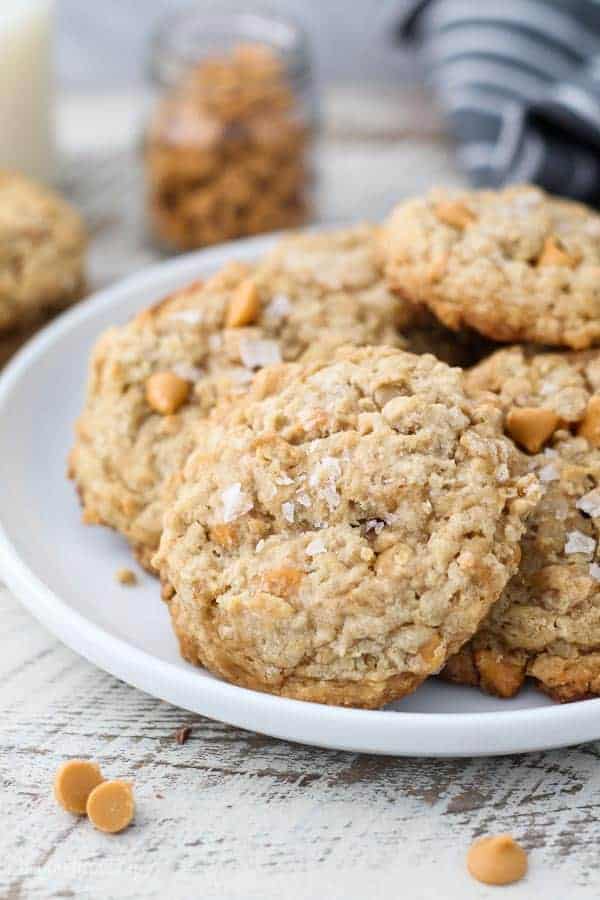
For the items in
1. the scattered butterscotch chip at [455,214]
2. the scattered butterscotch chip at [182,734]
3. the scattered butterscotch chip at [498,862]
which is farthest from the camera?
the scattered butterscotch chip at [455,214]

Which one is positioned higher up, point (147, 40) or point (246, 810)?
point (147, 40)

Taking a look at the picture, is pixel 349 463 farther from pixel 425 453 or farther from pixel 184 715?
pixel 184 715

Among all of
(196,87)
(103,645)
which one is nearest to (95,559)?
(103,645)

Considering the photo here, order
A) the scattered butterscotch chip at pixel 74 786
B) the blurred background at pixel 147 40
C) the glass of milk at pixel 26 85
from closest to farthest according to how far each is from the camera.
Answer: the scattered butterscotch chip at pixel 74 786
the glass of milk at pixel 26 85
the blurred background at pixel 147 40

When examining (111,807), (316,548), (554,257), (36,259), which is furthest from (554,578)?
(36,259)

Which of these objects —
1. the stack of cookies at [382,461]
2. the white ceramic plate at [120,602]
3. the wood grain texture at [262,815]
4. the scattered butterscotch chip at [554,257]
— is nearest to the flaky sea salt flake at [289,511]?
the stack of cookies at [382,461]

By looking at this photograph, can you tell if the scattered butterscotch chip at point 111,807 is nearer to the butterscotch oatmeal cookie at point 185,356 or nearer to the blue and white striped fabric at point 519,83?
the butterscotch oatmeal cookie at point 185,356

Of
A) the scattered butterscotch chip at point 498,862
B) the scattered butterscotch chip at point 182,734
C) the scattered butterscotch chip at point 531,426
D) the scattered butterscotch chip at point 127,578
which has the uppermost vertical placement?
the scattered butterscotch chip at point 531,426

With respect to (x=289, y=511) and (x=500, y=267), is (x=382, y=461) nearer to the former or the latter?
(x=289, y=511)
